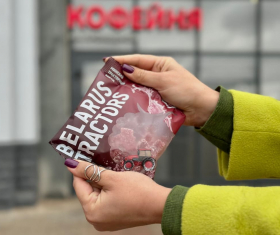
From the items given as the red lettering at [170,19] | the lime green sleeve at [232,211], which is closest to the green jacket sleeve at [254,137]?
the lime green sleeve at [232,211]

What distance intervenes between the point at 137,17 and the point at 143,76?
17.4 feet

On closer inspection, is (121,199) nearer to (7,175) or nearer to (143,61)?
(143,61)

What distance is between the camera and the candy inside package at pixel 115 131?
1.47m

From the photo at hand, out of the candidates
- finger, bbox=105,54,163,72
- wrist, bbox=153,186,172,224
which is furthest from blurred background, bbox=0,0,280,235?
wrist, bbox=153,186,172,224

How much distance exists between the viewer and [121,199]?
1309 mm

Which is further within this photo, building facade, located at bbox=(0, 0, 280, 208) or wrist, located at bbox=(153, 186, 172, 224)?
building facade, located at bbox=(0, 0, 280, 208)

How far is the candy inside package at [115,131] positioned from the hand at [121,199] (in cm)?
10

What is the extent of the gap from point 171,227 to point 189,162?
19.1ft

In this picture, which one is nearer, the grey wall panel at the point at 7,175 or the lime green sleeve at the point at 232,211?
the lime green sleeve at the point at 232,211

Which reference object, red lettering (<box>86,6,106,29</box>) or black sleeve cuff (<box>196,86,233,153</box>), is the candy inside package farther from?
red lettering (<box>86,6,106,29</box>)

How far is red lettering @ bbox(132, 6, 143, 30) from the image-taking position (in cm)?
670

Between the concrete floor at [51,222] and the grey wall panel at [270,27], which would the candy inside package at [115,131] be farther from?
the grey wall panel at [270,27]

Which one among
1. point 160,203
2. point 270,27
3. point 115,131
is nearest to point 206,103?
point 115,131

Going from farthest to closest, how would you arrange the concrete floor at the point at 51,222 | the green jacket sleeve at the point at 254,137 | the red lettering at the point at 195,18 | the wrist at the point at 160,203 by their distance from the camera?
the red lettering at the point at 195,18, the concrete floor at the point at 51,222, the green jacket sleeve at the point at 254,137, the wrist at the point at 160,203
